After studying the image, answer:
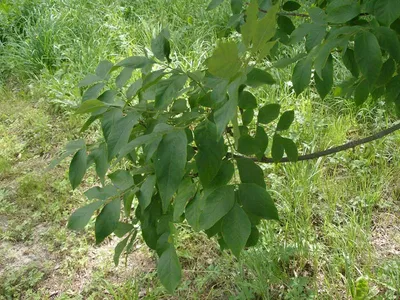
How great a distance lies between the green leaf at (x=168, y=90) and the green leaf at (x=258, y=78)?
7.3 inches

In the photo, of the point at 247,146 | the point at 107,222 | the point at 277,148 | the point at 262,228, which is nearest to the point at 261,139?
the point at 247,146

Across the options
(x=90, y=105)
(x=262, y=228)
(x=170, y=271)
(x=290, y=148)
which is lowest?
(x=262, y=228)

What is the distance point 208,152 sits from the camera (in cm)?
86

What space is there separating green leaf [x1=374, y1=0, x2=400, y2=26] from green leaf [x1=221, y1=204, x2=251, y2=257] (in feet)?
1.58

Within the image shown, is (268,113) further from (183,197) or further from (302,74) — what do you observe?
(183,197)

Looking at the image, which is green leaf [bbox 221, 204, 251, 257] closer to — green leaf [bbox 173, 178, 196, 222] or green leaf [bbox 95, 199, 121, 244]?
green leaf [bbox 173, 178, 196, 222]

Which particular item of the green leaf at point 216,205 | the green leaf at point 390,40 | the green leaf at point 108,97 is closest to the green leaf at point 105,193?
the green leaf at point 108,97

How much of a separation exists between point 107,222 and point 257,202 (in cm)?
33

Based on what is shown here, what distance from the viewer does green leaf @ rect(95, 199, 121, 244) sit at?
1.01 meters

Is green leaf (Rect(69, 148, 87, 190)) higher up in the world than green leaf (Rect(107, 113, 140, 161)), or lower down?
lower down

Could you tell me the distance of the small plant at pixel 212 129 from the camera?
0.79 meters

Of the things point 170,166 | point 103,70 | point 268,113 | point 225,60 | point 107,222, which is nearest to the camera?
point 225,60

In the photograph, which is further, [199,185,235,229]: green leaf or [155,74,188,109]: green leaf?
[155,74,188,109]: green leaf

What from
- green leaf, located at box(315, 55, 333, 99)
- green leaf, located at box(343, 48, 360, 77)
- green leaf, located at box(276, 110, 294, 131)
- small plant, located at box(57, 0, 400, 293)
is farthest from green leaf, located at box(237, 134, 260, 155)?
green leaf, located at box(343, 48, 360, 77)
